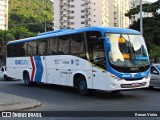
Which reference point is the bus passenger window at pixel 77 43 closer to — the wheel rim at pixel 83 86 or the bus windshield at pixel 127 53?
the wheel rim at pixel 83 86

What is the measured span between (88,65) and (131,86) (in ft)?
7.51

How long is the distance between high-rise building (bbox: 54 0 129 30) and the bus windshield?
358 ft

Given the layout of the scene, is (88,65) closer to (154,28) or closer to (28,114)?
(28,114)

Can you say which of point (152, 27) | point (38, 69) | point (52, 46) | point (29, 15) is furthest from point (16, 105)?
point (29, 15)

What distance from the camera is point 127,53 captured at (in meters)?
14.8

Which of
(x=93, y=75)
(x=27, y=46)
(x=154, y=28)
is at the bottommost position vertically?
(x=93, y=75)

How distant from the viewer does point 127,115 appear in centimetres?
1045

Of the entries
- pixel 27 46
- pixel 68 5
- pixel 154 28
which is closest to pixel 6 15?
pixel 68 5

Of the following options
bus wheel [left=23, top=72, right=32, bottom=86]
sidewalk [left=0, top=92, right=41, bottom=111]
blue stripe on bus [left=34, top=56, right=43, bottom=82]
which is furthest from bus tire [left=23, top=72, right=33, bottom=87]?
sidewalk [left=0, top=92, right=41, bottom=111]

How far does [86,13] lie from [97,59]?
116153 millimetres

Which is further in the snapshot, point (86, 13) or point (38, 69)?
point (86, 13)

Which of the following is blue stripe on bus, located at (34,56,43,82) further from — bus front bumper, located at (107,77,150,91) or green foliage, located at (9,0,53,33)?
green foliage, located at (9,0,53,33)

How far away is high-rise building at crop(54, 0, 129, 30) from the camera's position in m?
129

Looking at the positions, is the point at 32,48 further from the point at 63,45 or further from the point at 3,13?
the point at 3,13
